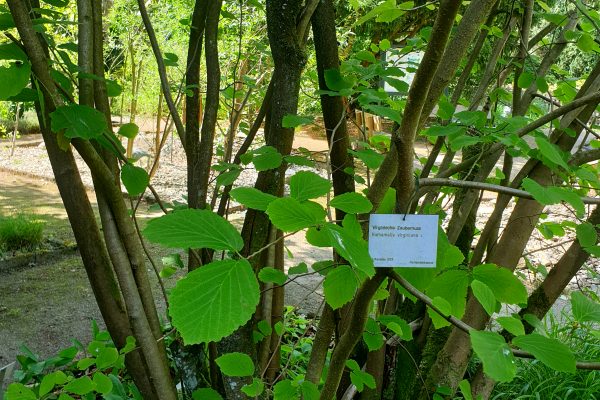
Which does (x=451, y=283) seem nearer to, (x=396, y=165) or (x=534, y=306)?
(x=396, y=165)

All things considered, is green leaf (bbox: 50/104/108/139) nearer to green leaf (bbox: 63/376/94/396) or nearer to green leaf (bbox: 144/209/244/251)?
green leaf (bbox: 144/209/244/251)

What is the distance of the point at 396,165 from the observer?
90 cm

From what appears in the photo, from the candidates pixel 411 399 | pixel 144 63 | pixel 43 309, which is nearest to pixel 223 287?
pixel 411 399

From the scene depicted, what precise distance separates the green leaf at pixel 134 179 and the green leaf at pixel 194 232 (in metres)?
0.50

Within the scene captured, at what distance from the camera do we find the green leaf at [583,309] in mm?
894

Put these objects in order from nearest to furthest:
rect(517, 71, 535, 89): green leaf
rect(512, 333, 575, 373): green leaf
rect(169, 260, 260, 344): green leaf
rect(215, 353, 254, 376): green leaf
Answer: rect(169, 260, 260, 344): green leaf < rect(512, 333, 575, 373): green leaf < rect(215, 353, 254, 376): green leaf < rect(517, 71, 535, 89): green leaf

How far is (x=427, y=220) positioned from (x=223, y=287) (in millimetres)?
389

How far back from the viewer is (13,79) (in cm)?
84

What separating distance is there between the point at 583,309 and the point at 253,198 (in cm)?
58

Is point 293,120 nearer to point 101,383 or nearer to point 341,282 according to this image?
point 341,282

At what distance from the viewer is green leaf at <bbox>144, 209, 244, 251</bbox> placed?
22.6 inches

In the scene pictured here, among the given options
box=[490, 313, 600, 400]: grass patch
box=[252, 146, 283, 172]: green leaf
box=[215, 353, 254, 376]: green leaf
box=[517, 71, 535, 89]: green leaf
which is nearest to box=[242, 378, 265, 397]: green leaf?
box=[215, 353, 254, 376]: green leaf

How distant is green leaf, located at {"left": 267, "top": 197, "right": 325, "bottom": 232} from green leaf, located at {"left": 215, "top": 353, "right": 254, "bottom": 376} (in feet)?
1.71

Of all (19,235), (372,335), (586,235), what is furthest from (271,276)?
(19,235)
